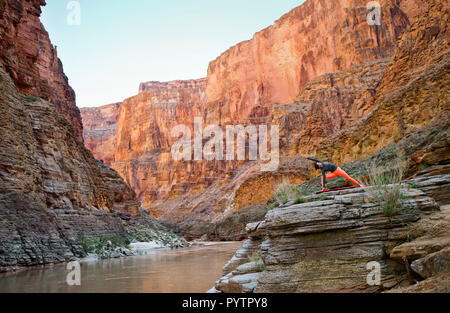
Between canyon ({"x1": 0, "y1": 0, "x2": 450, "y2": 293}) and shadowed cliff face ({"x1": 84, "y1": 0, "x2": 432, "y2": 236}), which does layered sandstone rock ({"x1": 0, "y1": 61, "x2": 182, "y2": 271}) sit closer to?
canyon ({"x1": 0, "y1": 0, "x2": 450, "y2": 293})

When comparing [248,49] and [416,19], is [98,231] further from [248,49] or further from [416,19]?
[248,49]

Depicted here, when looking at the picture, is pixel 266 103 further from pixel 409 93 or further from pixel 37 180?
pixel 37 180

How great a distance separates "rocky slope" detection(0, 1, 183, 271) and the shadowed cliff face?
19.4 m

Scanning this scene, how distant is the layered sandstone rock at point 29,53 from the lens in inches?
669

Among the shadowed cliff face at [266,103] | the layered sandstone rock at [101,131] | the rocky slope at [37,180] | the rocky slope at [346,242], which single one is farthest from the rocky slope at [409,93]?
the layered sandstone rock at [101,131]

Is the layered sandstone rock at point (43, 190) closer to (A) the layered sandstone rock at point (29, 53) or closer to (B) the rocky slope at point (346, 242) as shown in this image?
(A) the layered sandstone rock at point (29, 53)

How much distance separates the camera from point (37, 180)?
44.7 feet

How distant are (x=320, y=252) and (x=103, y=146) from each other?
117 meters

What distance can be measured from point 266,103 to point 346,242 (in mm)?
68083

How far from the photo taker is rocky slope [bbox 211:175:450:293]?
4203 mm

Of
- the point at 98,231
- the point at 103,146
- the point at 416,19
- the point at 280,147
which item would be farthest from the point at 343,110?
the point at 103,146

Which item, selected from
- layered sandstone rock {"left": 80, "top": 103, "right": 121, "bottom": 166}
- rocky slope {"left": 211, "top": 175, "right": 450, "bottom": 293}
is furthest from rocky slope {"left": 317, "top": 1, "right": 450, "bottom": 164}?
layered sandstone rock {"left": 80, "top": 103, "right": 121, "bottom": 166}

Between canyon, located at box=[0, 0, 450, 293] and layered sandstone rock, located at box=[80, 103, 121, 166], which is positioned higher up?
layered sandstone rock, located at box=[80, 103, 121, 166]

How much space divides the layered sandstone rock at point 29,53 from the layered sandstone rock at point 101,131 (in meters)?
78.0
